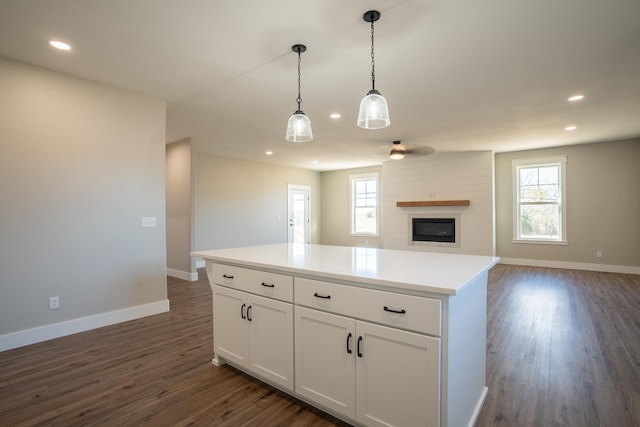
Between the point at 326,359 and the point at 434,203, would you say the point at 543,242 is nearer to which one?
the point at 434,203

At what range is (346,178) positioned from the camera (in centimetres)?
947

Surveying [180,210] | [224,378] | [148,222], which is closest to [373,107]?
[224,378]

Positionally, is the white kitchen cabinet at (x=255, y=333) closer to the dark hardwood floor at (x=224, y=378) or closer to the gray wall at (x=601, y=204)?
the dark hardwood floor at (x=224, y=378)

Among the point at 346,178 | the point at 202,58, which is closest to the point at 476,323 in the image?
the point at 202,58

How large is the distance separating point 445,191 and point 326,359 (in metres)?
Answer: 6.17

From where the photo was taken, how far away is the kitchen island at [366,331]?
1438 millimetres

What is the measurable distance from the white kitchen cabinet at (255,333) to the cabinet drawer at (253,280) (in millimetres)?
42

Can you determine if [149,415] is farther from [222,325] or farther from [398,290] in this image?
[398,290]

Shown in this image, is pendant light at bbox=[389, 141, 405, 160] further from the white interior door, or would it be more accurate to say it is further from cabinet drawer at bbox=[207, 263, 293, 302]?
cabinet drawer at bbox=[207, 263, 293, 302]

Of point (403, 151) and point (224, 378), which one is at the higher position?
point (403, 151)

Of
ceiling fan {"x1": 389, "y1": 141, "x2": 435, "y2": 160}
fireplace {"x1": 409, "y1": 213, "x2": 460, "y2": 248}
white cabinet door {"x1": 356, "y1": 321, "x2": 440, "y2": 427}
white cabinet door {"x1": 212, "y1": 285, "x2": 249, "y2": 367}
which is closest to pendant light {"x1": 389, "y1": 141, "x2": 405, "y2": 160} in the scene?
ceiling fan {"x1": 389, "y1": 141, "x2": 435, "y2": 160}

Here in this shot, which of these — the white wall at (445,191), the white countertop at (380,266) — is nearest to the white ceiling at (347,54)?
the white countertop at (380,266)

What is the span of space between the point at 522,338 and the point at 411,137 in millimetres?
3604

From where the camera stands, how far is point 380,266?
1.88 m
